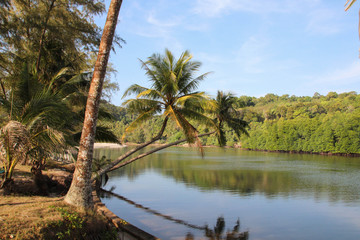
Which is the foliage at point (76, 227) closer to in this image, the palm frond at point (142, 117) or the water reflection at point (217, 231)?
the water reflection at point (217, 231)

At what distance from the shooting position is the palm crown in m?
11.4

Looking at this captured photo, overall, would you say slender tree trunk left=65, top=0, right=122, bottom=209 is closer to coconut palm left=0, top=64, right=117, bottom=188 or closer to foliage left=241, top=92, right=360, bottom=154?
coconut palm left=0, top=64, right=117, bottom=188

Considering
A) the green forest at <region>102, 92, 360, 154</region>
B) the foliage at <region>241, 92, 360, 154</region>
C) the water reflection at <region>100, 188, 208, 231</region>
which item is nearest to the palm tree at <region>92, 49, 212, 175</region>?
the water reflection at <region>100, 188, 208, 231</region>

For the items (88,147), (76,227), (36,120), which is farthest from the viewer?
(36,120)

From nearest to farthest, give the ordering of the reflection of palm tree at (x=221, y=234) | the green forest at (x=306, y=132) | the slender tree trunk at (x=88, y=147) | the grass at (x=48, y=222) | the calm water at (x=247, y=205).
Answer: the grass at (x=48, y=222)
the slender tree trunk at (x=88, y=147)
the reflection of palm tree at (x=221, y=234)
the calm water at (x=247, y=205)
the green forest at (x=306, y=132)

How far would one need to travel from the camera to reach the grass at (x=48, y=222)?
444 centimetres

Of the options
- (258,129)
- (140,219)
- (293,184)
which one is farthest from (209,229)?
(258,129)

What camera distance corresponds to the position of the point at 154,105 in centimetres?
1183

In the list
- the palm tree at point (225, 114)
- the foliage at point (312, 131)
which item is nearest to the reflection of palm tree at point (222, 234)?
the palm tree at point (225, 114)

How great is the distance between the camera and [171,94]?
38.8 feet

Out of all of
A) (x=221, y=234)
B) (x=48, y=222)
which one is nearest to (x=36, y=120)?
(x=48, y=222)

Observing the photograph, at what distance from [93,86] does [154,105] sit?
5602 mm

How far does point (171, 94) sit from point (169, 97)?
0.15 metres

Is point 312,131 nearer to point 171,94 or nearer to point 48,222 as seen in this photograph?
point 171,94
